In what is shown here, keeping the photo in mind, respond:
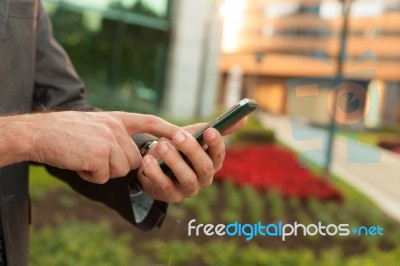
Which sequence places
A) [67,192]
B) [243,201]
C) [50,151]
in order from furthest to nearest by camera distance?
1. [67,192]
2. [243,201]
3. [50,151]

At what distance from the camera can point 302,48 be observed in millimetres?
8508

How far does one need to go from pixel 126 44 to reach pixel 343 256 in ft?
24.9

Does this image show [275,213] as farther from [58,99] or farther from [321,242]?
[58,99]

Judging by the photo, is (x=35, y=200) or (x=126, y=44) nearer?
(x=35, y=200)

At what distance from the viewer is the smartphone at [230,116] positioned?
812mm

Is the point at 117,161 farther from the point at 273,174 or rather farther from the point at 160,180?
the point at 273,174

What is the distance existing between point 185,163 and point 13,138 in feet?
0.78

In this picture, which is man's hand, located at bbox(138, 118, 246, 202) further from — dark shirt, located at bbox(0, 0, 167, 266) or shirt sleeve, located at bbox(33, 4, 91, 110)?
shirt sleeve, located at bbox(33, 4, 91, 110)

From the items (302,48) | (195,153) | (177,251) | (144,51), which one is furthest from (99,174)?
(144,51)

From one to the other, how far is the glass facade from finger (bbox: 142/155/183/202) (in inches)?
316

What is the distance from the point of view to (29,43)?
3.75 ft

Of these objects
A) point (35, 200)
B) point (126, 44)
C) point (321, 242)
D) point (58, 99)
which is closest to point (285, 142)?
point (126, 44)

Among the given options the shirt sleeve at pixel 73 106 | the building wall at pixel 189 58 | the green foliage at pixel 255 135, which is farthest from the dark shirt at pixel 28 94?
the building wall at pixel 189 58

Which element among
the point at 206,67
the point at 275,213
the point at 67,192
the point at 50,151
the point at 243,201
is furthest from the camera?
the point at 206,67
